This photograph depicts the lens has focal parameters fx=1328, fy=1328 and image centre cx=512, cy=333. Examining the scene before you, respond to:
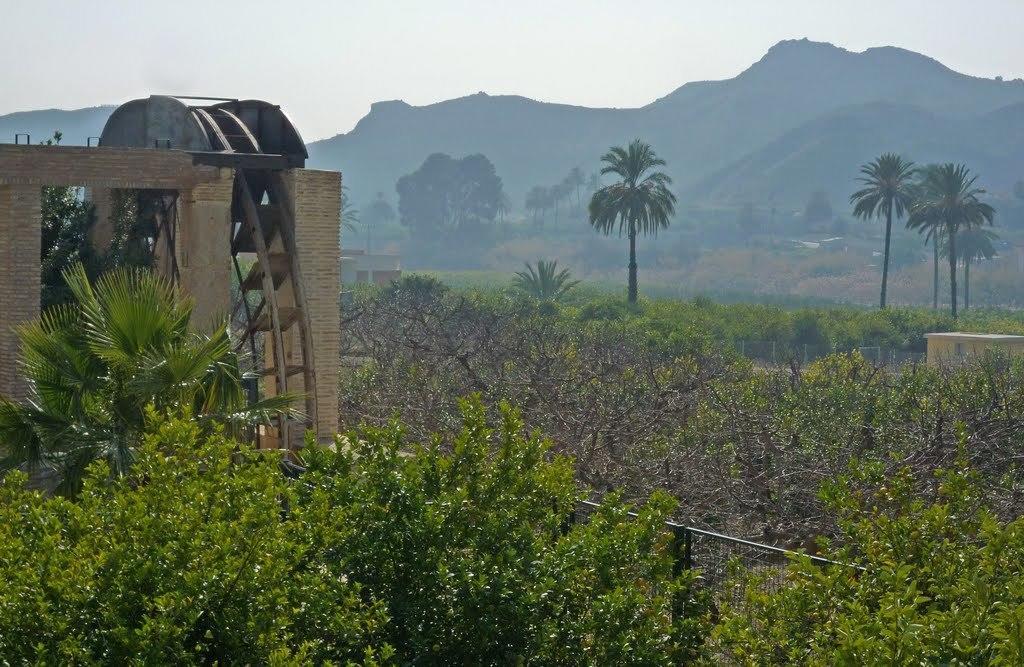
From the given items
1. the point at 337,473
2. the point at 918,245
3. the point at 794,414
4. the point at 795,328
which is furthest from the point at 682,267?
the point at 337,473

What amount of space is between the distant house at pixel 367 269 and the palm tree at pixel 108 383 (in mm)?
73100

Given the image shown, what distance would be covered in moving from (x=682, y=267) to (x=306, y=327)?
579ft

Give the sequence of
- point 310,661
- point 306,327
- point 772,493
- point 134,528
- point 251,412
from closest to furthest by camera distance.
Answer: point 310,661
point 134,528
point 251,412
point 772,493
point 306,327

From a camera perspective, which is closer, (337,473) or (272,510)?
(272,510)

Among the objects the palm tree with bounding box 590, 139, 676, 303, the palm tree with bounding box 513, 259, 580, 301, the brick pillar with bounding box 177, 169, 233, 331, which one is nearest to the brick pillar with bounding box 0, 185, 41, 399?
the brick pillar with bounding box 177, 169, 233, 331

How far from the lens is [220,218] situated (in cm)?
1717

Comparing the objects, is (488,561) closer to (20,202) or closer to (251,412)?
(251,412)

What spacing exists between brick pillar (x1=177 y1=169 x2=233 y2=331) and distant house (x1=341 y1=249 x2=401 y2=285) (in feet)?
216

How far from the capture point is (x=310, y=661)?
6.03m

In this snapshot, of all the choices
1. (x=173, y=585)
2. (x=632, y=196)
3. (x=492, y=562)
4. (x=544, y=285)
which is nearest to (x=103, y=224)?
(x=492, y=562)

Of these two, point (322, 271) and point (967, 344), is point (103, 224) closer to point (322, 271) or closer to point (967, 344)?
point (322, 271)

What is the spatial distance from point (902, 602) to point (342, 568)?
2.80 m

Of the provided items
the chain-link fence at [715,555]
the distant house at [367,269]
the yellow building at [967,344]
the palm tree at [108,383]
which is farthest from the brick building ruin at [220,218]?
the distant house at [367,269]

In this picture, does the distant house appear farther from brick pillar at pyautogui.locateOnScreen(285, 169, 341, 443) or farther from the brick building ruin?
brick pillar at pyautogui.locateOnScreen(285, 169, 341, 443)
